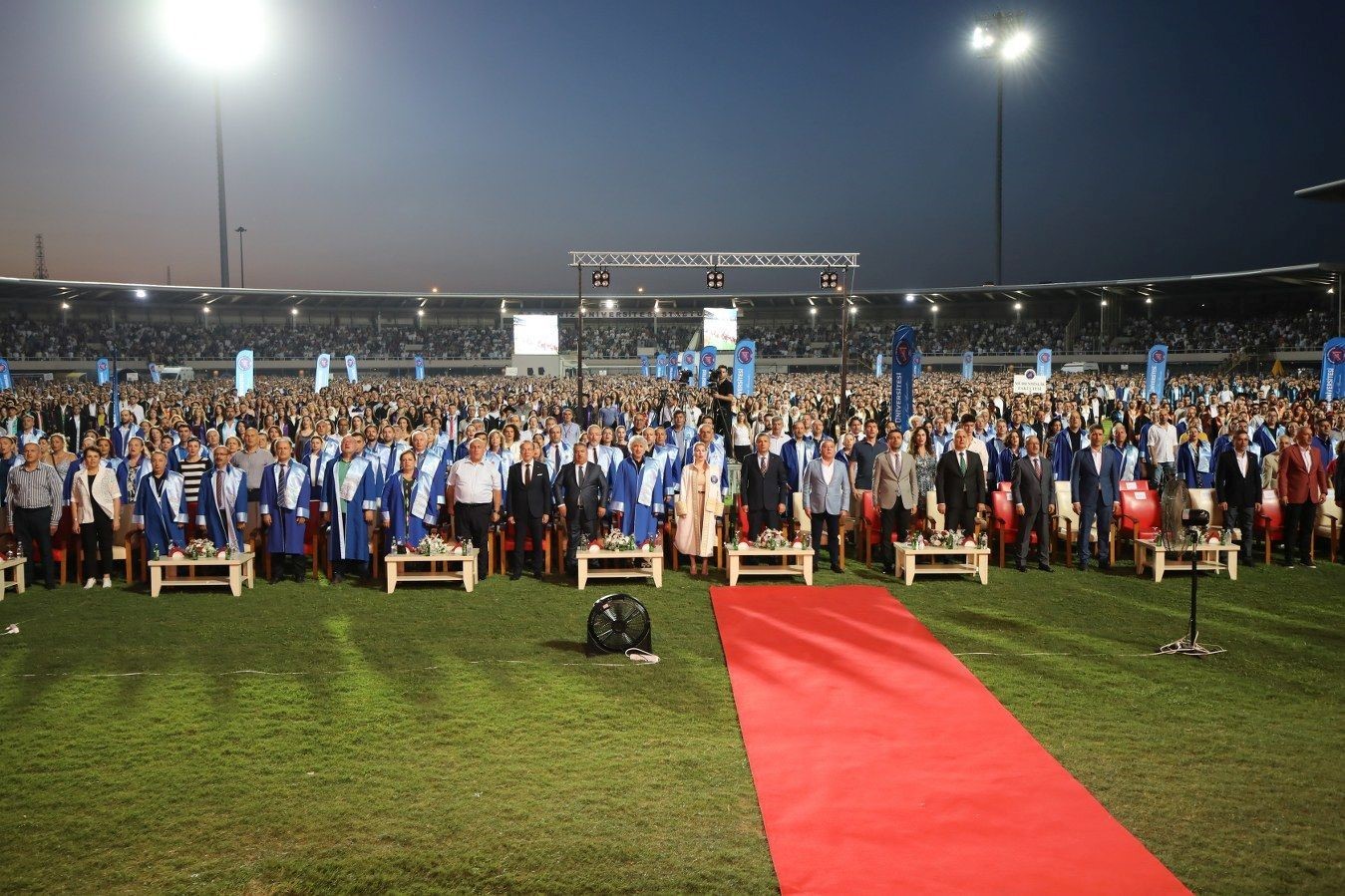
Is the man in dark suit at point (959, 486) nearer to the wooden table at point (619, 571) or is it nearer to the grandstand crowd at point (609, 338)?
the wooden table at point (619, 571)

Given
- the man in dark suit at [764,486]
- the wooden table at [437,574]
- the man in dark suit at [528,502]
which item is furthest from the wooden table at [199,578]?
the man in dark suit at [764,486]

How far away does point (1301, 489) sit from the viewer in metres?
11.5

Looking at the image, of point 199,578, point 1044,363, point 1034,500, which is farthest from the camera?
point 1044,363

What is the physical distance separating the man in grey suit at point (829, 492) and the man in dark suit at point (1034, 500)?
2.23 m

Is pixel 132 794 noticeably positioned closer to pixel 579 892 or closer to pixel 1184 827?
pixel 579 892

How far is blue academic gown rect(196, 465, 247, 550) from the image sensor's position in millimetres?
10867

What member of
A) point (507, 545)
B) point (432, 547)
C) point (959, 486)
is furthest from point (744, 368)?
point (432, 547)

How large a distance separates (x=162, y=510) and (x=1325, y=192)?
43266 mm

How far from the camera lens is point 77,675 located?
7.50 meters

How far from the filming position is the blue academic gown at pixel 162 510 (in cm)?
1081

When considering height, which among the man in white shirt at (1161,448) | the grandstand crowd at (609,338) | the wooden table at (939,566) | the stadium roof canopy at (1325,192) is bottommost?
the wooden table at (939,566)

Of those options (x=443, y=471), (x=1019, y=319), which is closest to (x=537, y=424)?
(x=443, y=471)

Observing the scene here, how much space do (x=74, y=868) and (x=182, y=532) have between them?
7.23 metres

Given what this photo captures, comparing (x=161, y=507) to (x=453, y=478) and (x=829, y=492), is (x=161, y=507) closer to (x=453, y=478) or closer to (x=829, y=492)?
(x=453, y=478)
